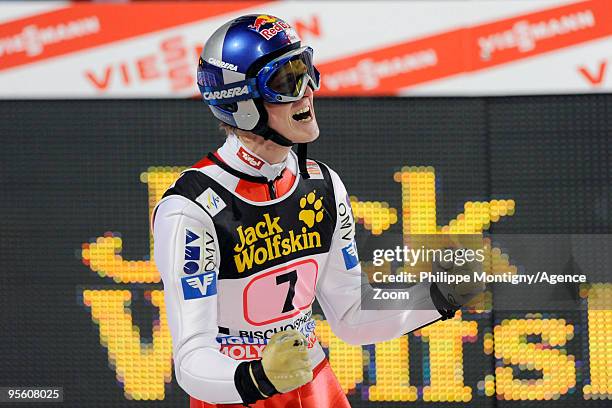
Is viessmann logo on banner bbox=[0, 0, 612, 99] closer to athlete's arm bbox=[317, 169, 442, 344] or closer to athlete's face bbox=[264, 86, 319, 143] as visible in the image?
athlete's arm bbox=[317, 169, 442, 344]

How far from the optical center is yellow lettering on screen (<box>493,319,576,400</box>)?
4.48 metres

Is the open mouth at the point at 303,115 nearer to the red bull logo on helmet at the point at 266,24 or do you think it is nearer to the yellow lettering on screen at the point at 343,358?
the red bull logo on helmet at the point at 266,24

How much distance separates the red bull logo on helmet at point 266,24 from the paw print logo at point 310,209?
0.47 metres

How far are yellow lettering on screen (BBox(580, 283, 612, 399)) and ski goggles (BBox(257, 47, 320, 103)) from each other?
1.97m

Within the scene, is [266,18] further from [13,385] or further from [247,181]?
[13,385]

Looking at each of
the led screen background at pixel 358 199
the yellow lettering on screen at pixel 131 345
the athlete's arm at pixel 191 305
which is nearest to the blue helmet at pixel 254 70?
the athlete's arm at pixel 191 305

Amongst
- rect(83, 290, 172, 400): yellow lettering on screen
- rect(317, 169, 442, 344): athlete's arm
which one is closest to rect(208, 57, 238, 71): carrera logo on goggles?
rect(317, 169, 442, 344): athlete's arm

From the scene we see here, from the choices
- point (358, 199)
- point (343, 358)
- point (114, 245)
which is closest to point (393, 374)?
point (343, 358)

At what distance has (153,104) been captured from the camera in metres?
4.57

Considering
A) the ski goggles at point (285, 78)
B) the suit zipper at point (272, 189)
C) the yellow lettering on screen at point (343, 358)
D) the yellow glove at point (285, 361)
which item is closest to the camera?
the yellow glove at point (285, 361)

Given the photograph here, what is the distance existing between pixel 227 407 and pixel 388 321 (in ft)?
1.80

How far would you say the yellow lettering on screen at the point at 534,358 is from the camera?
4480 mm

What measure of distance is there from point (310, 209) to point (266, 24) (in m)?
0.53

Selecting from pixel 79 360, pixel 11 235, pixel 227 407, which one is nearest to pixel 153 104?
pixel 11 235
